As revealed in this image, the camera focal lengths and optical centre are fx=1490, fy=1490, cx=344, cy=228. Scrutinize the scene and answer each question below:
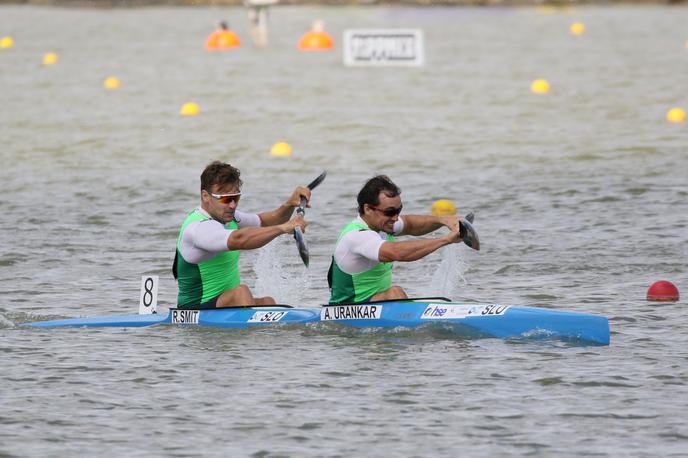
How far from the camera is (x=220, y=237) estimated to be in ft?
34.4

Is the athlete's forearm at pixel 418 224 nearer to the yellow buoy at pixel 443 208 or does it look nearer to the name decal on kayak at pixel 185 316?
the name decal on kayak at pixel 185 316

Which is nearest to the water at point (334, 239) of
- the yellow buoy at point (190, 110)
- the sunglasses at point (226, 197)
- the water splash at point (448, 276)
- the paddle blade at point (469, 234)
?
the water splash at point (448, 276)

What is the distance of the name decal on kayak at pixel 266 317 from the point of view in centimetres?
1084

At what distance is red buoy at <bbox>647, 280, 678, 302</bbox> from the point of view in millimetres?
12031

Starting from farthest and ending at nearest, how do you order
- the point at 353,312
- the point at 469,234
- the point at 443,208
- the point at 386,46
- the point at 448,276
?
the point at 386,46, the point at 443,208, the point at 448,276, the point at 353,312, the point at 469,234

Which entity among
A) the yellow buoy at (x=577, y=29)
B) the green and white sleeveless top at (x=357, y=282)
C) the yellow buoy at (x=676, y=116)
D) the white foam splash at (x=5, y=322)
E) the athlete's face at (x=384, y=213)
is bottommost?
the white foam splash at (x=5, y=322)

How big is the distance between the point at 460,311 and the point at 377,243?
81 centimetres

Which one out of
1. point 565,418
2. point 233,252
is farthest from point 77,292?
point 565,418

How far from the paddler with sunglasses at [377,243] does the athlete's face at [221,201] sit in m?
0.81

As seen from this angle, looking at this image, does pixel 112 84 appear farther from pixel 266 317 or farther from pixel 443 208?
pixel 266 317

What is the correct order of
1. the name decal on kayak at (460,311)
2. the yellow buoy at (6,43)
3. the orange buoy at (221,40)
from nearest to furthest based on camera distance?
the name decal on kayak at (460,311) → the orange buoy at (221,40) → the yellow buoy at (6,43)

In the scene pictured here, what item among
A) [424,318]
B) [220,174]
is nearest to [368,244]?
[424,318]

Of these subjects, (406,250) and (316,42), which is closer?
(406,250)

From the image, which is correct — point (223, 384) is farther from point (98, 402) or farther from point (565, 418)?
point (565, 418)
